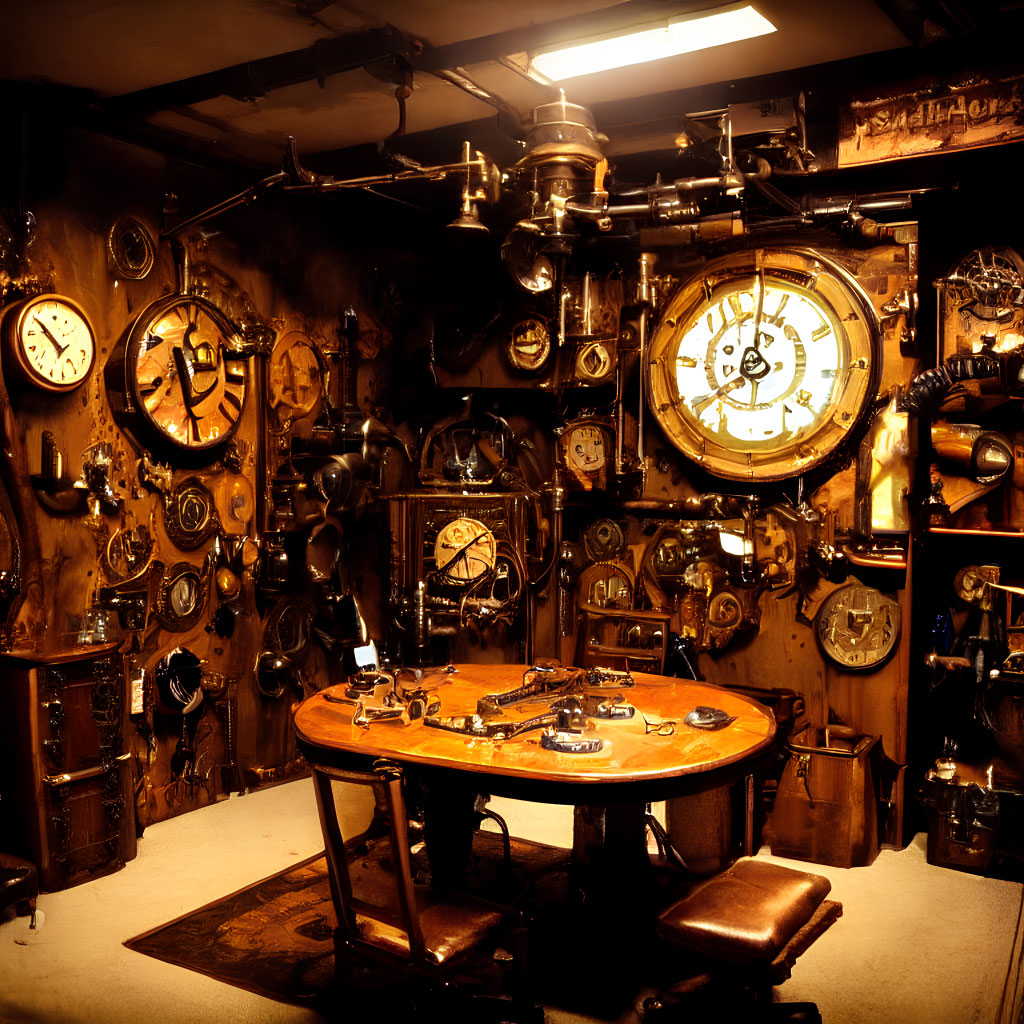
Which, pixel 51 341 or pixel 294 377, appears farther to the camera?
pixel 294 377

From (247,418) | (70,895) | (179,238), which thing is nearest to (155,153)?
(179,238)

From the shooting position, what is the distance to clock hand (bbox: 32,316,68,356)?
15.7 feet

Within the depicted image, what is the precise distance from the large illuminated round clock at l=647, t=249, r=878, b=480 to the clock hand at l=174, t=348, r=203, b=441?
9.41ft

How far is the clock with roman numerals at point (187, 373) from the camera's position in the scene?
5.45m

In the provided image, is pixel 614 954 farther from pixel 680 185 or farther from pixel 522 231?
pixel 680 185

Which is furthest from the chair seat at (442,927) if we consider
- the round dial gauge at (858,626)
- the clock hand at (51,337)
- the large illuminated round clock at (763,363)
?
the large illuminated round clock at (763,363)

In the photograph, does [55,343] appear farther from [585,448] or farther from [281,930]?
[585,448]

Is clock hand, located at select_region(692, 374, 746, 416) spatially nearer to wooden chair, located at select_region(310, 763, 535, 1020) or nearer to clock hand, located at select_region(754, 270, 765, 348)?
clock hand, located at select_region(754, 270, 765, 348)

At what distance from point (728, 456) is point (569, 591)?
1495mm

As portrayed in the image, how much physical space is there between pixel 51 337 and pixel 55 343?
0.13 feet

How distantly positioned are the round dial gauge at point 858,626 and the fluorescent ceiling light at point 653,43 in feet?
10.4

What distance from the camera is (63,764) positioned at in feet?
15.8

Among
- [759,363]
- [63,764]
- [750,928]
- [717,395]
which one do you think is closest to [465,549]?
[717,395]

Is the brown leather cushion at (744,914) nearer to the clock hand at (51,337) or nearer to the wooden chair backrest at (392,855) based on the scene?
the wooden chair backrest at (392,855)
